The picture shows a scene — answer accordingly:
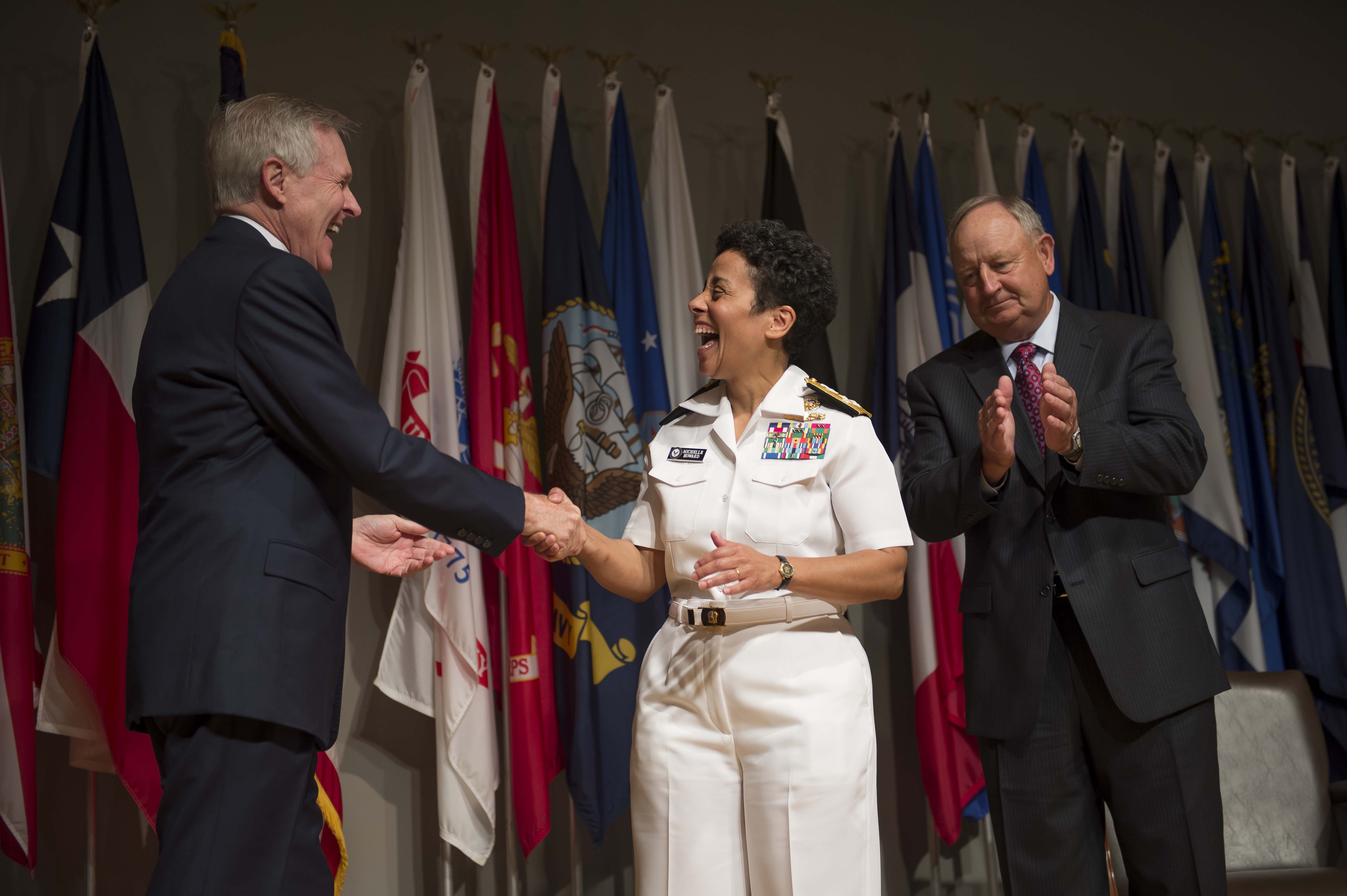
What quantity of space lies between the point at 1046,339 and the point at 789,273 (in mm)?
623

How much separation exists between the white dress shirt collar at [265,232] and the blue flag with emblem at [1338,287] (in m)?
4.26

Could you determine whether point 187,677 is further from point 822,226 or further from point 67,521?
point 822,226

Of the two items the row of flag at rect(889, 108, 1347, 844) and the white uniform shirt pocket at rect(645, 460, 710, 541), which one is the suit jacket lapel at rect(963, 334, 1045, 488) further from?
the row of flag at rect(889, 108, 1347, 844)

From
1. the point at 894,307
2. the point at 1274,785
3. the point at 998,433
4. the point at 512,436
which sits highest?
the point at 894,307

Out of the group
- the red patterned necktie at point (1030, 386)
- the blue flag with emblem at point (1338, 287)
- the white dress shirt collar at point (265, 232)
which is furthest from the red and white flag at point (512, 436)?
the blue flag with emblem at point (1338, 287)

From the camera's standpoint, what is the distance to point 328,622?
1.70m

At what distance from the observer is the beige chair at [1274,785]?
9.74 feet

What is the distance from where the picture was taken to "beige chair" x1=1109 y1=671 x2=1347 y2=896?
297cm

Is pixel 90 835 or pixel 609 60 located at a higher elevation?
pixel 609 60

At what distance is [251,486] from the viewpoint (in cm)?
165

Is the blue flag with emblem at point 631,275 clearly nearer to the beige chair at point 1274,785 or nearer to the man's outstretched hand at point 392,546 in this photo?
the man's outstretched hand at point 392,546

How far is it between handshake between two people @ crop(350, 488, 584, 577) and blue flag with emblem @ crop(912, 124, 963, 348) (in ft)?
7.71

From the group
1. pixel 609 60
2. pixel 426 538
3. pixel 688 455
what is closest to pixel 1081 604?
pixel 688 455

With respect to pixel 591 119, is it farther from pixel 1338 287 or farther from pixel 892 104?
pixel 1338 287
